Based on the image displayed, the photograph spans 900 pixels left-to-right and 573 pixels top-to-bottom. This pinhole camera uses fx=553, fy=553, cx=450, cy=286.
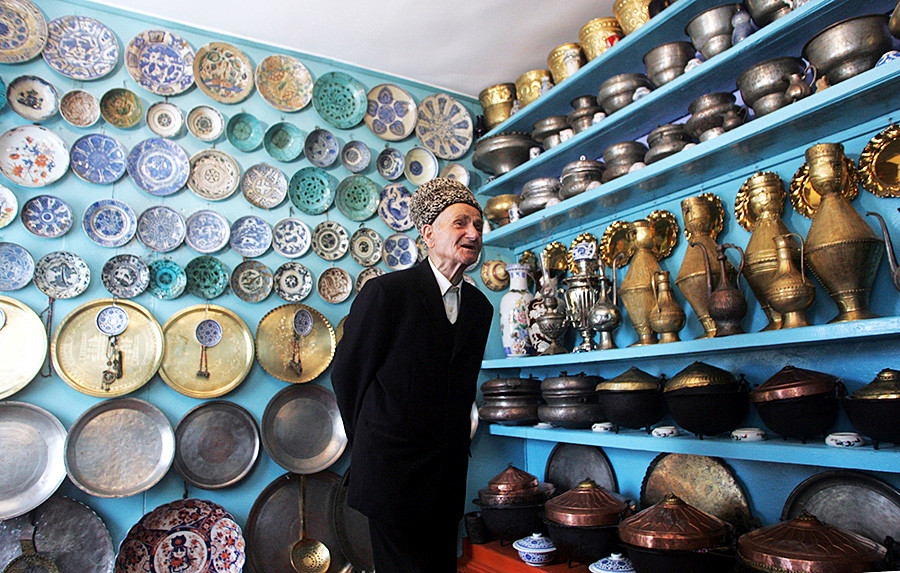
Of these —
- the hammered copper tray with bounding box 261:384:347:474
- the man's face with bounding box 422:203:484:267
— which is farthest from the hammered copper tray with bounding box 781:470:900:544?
the hammered copper tray with bounding box 261:384:347:474

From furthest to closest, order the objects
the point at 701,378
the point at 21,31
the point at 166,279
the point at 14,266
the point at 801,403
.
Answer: the point at 166,279 < the point at 21,31 < the point at 14,266 < the point at 701,378 < the point at 801,403

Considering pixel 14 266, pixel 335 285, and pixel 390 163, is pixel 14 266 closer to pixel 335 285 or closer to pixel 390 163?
pixel 335 285

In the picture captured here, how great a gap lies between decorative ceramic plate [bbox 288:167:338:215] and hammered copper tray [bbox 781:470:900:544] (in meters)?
2.10

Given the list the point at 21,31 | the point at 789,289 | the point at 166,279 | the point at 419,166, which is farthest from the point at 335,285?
the point at 789,289

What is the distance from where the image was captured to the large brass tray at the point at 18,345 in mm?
1875

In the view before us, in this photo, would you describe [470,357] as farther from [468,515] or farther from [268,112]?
[268,112]

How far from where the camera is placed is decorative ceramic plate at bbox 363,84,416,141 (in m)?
2.74

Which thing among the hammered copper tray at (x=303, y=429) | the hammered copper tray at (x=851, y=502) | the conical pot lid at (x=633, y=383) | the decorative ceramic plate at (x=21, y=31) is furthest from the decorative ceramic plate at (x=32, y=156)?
the hammered copper tray at (x=851, y=502)

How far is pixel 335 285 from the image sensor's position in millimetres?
2512

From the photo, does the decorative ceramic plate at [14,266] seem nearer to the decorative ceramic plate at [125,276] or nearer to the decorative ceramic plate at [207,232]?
the decorative ceramic plate at [125,276]

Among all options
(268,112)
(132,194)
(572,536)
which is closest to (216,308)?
(132,194)

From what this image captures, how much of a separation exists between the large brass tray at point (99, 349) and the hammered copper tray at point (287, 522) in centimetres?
67

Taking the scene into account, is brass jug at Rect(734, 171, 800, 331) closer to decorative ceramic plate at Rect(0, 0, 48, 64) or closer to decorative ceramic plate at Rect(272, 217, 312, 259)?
decorative ceramic plate at Rect(272, 217, 312, 259)

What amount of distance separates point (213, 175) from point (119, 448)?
1126mm
